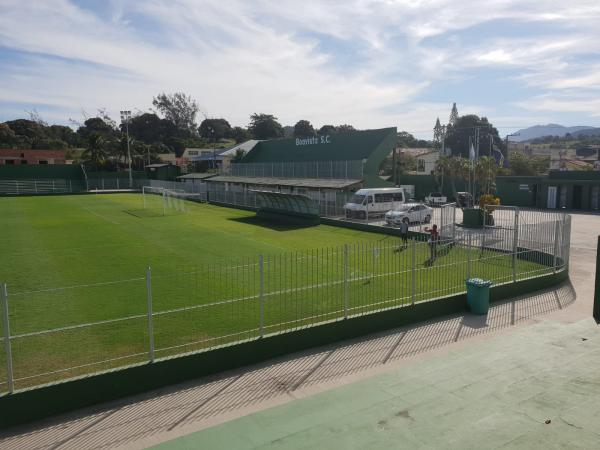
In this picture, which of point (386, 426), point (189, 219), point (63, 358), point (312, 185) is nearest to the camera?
point (386, 426)

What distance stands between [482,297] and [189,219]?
82.4ft

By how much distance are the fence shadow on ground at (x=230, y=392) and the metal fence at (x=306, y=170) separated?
2883cm

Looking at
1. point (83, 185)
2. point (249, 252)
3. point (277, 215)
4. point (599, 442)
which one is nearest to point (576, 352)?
point (599, 442)

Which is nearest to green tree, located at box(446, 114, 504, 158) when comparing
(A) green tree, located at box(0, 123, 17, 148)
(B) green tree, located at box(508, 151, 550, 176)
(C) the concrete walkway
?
(B) green tree, located at box(508, 151, 550, 176)

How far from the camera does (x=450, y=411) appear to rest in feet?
25.2

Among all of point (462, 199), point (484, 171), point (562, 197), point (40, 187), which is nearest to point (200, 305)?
point (462, 199)

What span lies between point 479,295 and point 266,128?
132m

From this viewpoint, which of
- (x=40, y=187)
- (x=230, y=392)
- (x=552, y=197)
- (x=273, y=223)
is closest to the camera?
(x=230, y=392)

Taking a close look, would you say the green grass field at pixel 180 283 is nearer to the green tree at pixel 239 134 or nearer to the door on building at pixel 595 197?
the door on building at pixel 595 197

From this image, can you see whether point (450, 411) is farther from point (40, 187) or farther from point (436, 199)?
point (40, 187)

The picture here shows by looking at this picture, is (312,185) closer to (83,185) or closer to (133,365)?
(133,365)

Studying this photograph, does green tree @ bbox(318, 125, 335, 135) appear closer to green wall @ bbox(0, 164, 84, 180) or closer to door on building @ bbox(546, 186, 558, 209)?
green wall @ bbox(0, 164, 84, 180)

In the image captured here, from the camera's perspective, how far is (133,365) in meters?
8.65

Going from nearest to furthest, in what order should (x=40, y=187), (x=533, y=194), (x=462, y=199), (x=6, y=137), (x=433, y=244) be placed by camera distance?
(x=433, y=244)
(x=462, y=199)
(x=533, y=194)
(x=40, y=187)
(x=6, y=137)
